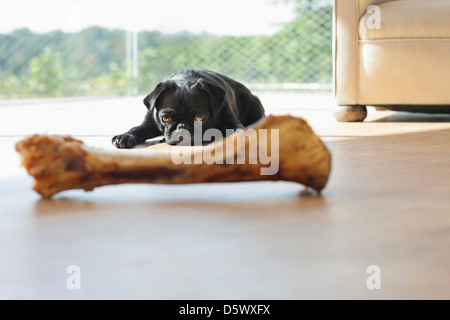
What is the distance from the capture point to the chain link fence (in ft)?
18.1

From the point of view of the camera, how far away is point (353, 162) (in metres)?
1.64

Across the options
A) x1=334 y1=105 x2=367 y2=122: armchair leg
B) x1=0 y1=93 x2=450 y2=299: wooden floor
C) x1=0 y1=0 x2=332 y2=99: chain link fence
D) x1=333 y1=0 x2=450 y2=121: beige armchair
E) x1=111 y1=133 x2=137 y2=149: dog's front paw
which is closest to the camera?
x1=0 y1=93 x2=450 y2=299: wooden floor

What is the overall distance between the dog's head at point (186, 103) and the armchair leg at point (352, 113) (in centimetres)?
101

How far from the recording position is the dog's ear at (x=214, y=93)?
7.34 feet

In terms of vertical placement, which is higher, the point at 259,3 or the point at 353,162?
the point at 259,3

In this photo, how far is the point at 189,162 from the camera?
1122 millimetres

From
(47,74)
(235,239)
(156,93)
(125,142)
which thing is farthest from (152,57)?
(235,239)

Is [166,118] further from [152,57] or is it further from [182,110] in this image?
[152,57]

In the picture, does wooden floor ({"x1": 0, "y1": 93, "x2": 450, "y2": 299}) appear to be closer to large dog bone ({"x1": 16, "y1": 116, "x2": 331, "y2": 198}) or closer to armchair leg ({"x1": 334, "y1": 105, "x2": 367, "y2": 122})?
large dog bone ({"x1": 16, "y1": 116, "x2": 331, "y2": 198})

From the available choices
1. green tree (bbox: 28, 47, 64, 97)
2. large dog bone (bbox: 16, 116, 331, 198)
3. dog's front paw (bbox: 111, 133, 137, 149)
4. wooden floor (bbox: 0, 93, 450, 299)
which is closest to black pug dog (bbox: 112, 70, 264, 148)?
dog's front paw (bbox: 111, 133, 137, 149)

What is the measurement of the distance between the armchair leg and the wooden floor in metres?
1.60

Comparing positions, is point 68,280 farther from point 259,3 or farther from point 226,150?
point 259,3
